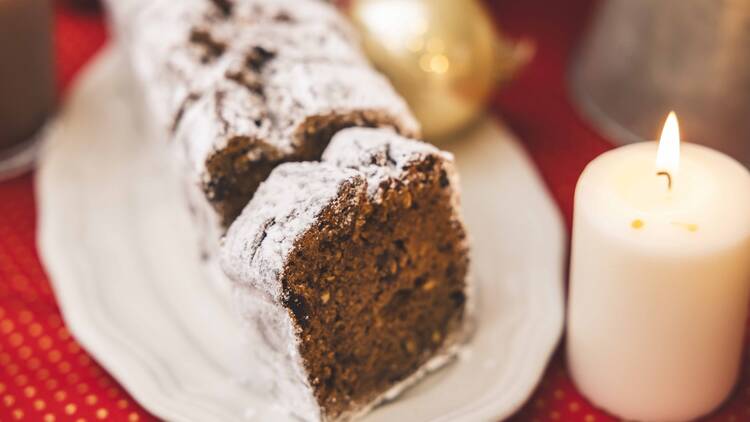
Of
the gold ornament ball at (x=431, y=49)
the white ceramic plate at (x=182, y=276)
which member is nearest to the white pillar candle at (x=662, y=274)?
the white ceramic plate at (x=182, y=276)

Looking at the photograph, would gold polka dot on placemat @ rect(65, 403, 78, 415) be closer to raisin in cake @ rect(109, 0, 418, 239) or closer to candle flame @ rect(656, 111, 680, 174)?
raisin in cake @ rect(109, 0, 418, 239)

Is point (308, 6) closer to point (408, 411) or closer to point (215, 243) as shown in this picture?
point (215, 243)

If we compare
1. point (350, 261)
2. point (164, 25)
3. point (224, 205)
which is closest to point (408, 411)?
point (350, 261)

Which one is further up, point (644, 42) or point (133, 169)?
point (644, 42)

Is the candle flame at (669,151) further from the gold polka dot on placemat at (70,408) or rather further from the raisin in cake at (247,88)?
the gold polka dot on placemat at (70,408)

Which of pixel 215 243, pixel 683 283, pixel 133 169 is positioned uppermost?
pixel 683 283

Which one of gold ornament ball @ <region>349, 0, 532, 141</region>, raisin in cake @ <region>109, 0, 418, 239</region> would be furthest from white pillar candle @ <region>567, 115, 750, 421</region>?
gold ornament ball @ <region>349, 0, 532, 141</region>
